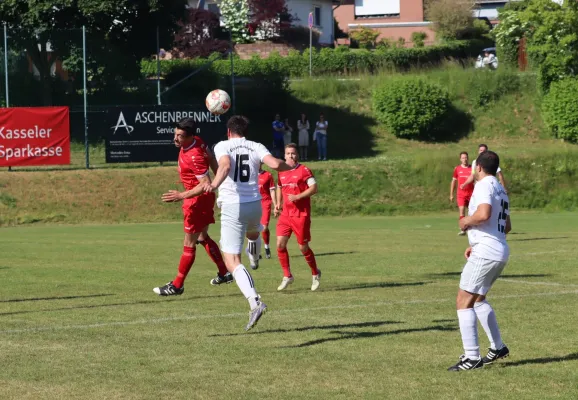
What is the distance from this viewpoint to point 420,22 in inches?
3497

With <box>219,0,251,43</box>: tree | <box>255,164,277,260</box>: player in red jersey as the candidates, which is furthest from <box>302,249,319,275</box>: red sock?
<box>219,0,251,43</box>: tree

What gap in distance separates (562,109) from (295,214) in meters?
34.6

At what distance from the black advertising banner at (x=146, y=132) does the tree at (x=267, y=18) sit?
34.8 meters

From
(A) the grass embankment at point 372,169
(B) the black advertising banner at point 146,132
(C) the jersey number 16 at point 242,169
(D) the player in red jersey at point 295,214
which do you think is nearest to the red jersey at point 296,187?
(D) the player in red jersey at point 295,214

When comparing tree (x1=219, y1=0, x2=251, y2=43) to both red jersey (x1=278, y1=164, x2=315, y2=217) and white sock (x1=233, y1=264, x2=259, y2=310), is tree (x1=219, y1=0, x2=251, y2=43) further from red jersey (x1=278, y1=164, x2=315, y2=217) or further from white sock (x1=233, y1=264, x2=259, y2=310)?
white sock (x1=233, y1=264, x2=259, y2=310)

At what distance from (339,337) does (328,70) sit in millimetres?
48935

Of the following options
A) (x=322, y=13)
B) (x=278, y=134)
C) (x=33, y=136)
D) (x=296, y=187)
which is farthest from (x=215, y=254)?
(x=322, y=13)

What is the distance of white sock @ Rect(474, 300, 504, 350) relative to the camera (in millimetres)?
9281

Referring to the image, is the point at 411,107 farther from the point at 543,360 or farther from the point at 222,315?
the point at 543,360

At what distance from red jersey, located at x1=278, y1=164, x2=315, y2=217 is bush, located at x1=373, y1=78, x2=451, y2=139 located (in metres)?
31.9

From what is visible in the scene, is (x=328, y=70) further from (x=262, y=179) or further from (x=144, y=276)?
(x=144, y=276)

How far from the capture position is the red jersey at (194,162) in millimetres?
13539

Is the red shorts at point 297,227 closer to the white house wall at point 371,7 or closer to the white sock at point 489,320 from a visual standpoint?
the white sock at point 489,320

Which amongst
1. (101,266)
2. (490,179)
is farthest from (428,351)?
(101,266)
